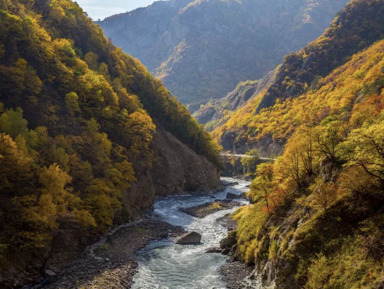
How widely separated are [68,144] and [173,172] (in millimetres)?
47872

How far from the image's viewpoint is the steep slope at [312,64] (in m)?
165

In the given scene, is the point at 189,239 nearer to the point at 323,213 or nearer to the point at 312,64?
A: the point at 323,213

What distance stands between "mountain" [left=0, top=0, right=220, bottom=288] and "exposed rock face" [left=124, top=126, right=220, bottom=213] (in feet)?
1.29

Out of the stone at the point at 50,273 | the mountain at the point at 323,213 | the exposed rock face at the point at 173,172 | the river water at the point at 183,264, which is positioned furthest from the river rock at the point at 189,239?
the exposed rock face at the point at 173,172

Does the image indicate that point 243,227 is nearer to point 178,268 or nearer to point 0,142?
point 178,268

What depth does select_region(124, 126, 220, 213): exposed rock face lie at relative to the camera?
262 feet

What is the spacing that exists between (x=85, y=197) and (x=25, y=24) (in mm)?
41779

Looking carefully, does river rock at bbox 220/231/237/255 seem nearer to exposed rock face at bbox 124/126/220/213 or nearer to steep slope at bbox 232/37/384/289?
steep slope at bbox 232/37/384/289

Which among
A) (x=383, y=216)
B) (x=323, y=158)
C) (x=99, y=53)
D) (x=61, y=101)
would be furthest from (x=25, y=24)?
(x=383, y=216)

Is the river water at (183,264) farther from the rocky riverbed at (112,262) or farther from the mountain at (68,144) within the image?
the mountain at (68,144)

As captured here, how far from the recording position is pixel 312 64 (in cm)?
17988

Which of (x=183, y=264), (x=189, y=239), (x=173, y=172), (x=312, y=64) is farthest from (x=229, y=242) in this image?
(x=312, y=64)

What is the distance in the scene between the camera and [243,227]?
45031mm

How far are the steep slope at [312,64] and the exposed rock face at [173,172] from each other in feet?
172
